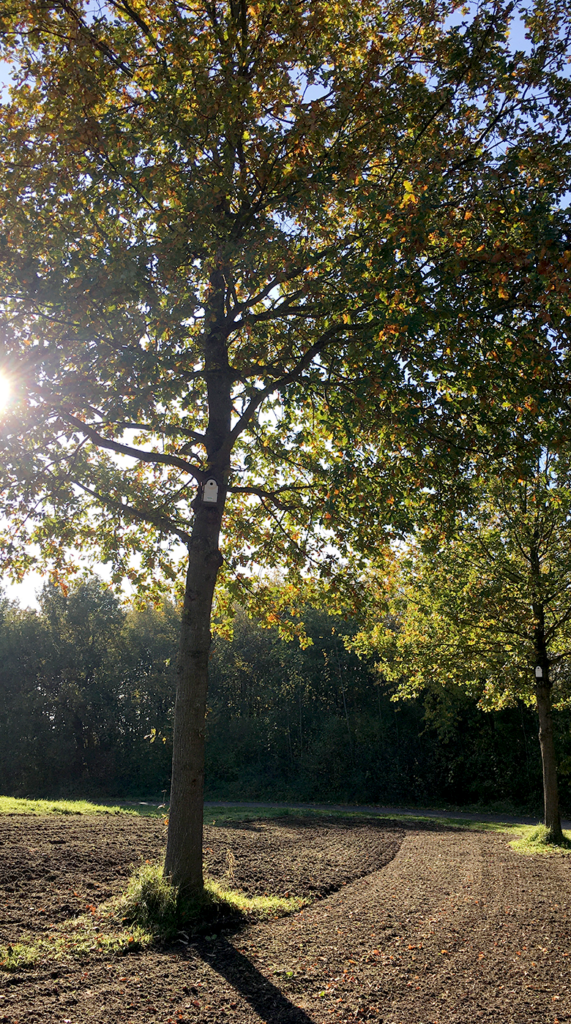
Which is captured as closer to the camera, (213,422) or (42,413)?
(42,413)

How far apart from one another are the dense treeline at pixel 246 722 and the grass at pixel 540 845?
453 inches

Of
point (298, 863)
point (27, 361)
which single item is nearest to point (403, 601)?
point (298, 863)

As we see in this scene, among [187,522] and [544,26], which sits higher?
[544,26]

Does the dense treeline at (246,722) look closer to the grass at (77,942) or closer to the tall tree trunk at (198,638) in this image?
the tall tree trunk at (198,638)

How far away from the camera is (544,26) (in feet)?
19.3

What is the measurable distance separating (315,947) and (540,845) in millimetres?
9862

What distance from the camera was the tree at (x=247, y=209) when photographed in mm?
5746

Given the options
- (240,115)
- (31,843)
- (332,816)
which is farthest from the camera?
(332,816)

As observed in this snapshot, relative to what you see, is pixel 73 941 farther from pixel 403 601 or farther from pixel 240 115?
pixel 403 601

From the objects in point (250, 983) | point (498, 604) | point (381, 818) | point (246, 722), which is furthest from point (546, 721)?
point (246, 722)

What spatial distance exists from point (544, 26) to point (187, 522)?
6874 mm

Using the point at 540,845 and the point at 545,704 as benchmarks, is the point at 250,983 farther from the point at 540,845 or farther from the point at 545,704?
the point at 545,704

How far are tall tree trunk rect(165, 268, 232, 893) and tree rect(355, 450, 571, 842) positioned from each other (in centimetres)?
594

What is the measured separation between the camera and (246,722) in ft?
104
